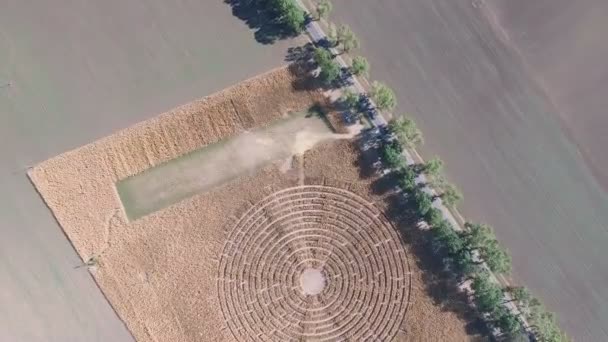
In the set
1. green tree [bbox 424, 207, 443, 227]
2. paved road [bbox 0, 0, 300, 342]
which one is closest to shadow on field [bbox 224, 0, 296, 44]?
paved road [bbox 0, 0, 300, 342]

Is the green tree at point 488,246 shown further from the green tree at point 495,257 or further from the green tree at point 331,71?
the green tree at point 331,71

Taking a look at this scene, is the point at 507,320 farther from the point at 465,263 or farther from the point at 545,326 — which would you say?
the point at 465,263

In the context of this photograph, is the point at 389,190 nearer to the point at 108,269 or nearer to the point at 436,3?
the point at 436,3

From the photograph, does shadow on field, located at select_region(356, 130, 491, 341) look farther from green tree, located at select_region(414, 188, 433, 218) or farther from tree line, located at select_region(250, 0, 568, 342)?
green tree, located at select_region(414, 188, 433, 218)

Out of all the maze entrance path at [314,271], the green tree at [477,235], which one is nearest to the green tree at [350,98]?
the maze entrance path at [314,271]

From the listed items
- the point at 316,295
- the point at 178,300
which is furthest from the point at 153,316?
the point at 316,295
